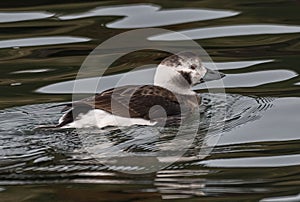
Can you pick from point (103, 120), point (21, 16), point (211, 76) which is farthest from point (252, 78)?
point (21, 16)

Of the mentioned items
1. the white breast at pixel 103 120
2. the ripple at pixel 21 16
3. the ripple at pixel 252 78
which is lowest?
the ripple at pixel 252 78

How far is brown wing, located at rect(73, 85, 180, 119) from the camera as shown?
7401 mm

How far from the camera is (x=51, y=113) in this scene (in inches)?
309

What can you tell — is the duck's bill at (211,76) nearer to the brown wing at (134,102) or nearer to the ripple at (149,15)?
the brown wing at (134,102)

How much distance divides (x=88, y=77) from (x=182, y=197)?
3.46 m

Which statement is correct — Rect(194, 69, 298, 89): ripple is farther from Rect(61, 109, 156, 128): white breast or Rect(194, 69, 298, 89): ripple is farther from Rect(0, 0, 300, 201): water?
Rect(61, 109, 156, 128): white breast

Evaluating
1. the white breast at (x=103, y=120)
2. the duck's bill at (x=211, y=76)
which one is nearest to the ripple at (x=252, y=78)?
the duck's bill at (x=211, y=76)

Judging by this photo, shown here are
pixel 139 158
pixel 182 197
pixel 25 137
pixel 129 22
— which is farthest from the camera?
pixel 129 22

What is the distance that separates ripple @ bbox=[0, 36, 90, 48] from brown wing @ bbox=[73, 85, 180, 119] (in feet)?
7.96

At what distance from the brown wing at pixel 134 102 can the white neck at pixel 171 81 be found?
57 cm

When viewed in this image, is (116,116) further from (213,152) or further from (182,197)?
(182,197)

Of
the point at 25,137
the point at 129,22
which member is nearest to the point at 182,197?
the point at 25,137

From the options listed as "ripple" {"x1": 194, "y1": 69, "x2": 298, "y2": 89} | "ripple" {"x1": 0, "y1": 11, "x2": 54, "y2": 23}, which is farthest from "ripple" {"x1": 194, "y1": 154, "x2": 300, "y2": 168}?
"ripple" {"x1": 0, "y1": 11, "x2": 54, "y2": 23}

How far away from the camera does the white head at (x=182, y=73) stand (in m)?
8.34
